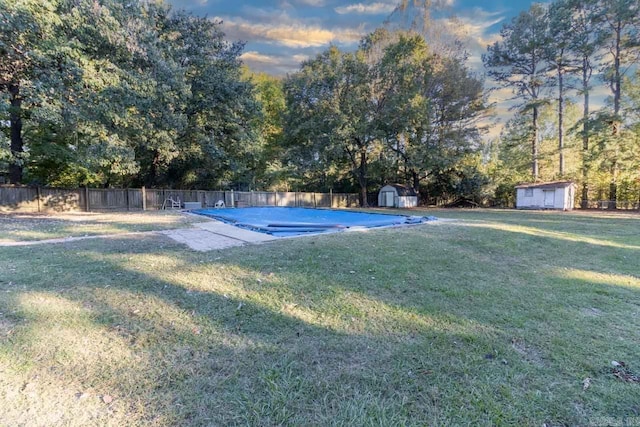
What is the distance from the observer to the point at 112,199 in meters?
14.0

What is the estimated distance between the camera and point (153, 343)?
2.03 m

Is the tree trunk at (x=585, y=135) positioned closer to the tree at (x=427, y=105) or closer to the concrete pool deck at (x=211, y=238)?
the tree at (x=427, y=105)

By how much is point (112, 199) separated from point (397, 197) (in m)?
17.3

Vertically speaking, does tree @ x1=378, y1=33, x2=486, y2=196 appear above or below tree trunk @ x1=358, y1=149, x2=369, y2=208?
above

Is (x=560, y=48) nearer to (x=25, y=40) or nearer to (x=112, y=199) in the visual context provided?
(x=25, y=40)

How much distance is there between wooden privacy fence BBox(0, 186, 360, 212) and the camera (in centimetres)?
1177

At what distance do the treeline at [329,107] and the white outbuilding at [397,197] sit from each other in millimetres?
1305

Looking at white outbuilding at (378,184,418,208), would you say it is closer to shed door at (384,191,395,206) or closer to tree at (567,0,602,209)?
shed door at (384,191,395,206)

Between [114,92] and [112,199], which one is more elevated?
[114,92]

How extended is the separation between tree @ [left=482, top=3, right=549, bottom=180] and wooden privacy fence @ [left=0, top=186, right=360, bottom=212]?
17238mm

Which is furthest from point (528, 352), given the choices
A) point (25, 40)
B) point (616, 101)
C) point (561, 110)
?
point (561, 110)

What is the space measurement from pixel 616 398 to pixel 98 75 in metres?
12.7

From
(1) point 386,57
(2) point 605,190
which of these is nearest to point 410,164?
(1) point 386,57

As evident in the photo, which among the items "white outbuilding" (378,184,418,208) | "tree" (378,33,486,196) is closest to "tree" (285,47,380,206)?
"tree" (378,33,486,196)
